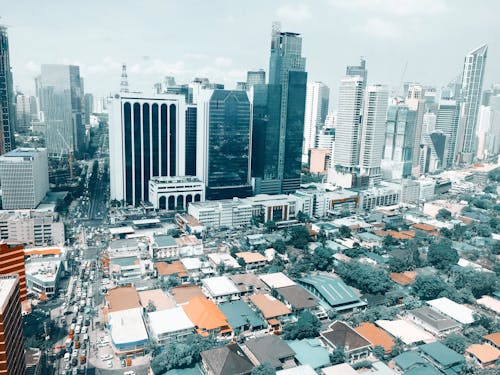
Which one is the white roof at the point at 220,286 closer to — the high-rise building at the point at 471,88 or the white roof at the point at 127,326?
the white roof at the point at 127,326

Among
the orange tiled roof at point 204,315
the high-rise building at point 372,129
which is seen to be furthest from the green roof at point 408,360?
the high-rise building at point 372,129

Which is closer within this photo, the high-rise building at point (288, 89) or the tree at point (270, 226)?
the tree at point (270, 226)

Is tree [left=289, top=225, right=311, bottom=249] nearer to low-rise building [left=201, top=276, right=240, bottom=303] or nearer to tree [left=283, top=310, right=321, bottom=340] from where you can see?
low-rise building [left=201, top=276, right=240, bottom=303]

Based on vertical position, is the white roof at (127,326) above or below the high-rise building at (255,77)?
below

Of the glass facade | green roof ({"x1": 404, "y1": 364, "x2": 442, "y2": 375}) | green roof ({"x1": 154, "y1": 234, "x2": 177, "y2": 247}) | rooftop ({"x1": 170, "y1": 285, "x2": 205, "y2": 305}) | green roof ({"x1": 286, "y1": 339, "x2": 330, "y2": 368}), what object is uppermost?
the glass facade

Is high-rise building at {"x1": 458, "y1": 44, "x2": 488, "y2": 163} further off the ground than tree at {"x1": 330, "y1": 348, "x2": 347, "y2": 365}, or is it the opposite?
high-rise building at {"x1": 458, "y1": 44, "x2": 488, "y2": 163}

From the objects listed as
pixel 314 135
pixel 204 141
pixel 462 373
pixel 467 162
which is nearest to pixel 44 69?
pixel 204 141

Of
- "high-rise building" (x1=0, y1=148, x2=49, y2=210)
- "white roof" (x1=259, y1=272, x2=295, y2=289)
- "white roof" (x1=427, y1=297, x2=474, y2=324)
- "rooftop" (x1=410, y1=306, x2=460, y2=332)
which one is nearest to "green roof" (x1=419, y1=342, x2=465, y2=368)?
"rooftop" (x1=410, y1=306, x2=460, y2=332)
